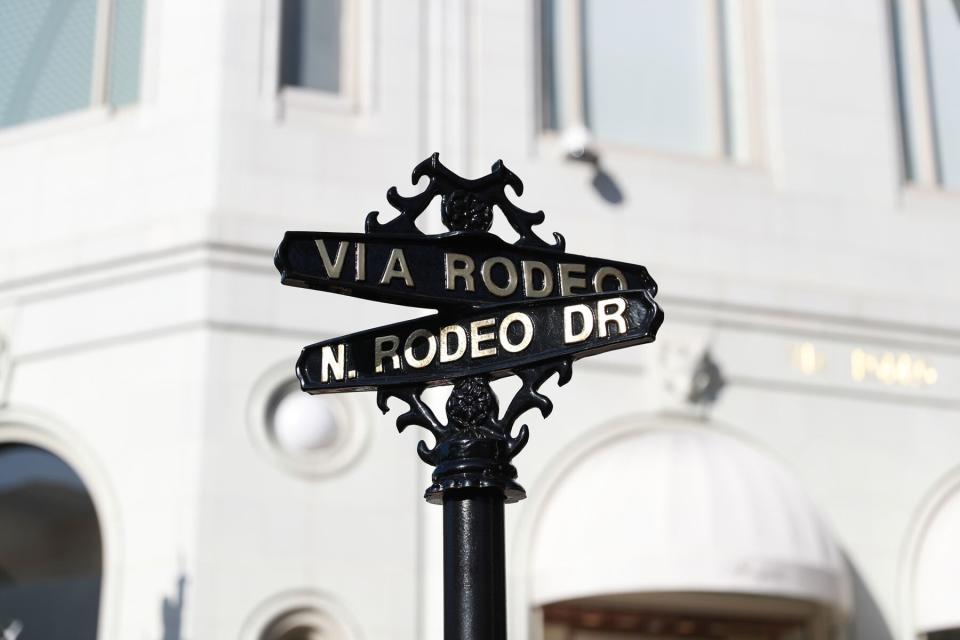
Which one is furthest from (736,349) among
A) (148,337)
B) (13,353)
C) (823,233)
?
(13,353)

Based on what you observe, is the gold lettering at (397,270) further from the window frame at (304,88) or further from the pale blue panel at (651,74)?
the pale blue panel at (651,74)

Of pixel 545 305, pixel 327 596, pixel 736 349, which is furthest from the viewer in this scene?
pixel 736 349

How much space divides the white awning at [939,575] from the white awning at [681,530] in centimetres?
116

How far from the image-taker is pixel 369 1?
13180 millimetres

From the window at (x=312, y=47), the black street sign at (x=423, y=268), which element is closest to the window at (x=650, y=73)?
the window at (x=312, y=47)

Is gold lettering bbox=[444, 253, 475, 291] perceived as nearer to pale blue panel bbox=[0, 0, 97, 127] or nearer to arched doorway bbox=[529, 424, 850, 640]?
arched doorway bbox=[529, 424, 850, 640]

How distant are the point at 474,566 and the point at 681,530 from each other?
7185 mm

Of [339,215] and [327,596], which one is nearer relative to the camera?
[327,596]

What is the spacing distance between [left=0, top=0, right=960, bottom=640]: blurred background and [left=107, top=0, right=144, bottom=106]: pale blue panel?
0.04m

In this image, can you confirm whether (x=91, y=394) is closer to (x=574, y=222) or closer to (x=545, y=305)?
(x=574, y=222)

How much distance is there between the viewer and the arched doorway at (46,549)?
468 inches

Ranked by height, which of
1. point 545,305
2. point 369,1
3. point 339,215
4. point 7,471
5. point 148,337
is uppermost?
point 369,1

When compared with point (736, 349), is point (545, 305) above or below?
below

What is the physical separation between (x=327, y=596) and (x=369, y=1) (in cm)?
500
